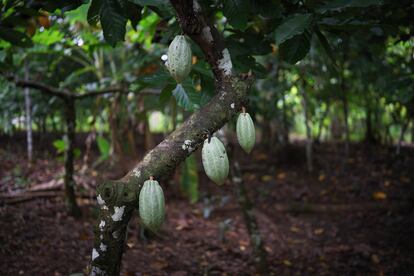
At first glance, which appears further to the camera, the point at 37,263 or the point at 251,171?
the point at 251,171

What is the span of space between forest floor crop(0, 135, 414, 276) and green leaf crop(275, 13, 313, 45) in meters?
0.83

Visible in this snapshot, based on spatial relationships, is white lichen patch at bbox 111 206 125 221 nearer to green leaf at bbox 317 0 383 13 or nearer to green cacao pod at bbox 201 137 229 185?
green cacao pod at bbox 201 137 229 185

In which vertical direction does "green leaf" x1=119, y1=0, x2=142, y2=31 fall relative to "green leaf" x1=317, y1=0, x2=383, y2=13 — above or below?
above

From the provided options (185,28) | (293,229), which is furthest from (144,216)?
(293,229)

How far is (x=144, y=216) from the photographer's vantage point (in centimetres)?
97

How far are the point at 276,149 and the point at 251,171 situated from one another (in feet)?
1.53

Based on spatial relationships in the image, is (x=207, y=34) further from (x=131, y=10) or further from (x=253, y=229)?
(x=253, y=229)

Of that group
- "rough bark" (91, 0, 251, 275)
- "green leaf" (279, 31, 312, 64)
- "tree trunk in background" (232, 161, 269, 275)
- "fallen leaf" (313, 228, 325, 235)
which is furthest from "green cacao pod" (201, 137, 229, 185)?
"fallen leaf" (313, 228, 325, 235)

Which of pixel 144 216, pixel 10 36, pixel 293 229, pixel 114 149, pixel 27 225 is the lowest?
pixel 293 229

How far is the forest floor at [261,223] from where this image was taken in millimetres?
2324

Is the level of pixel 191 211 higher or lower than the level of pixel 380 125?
lower

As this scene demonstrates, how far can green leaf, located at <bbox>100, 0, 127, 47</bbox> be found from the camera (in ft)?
3.87

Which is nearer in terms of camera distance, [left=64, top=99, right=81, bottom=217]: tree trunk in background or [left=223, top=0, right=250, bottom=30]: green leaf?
[left=223, top=0, right=250, bottom=30]: green leaf

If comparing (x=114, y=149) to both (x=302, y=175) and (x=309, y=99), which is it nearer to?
(x=302, y=175)
